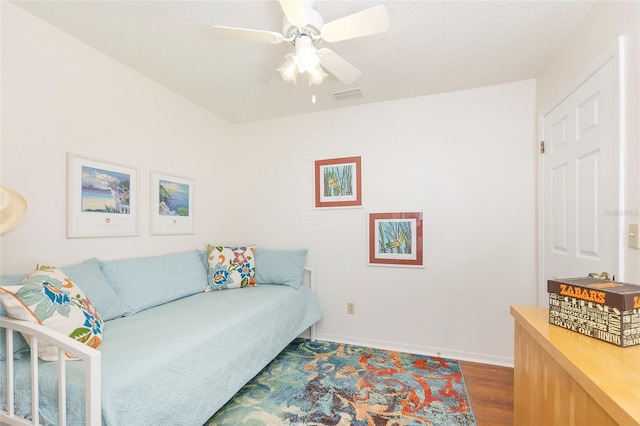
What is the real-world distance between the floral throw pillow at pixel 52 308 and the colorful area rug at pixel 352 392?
3.01ft

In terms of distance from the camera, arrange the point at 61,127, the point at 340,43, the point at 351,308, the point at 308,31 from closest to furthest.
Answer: the point at 308,31 < the point at 61,127 < the point at 340,43 < the point at 351,308

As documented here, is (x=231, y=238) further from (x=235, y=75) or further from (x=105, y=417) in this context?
(x=105, y=417)

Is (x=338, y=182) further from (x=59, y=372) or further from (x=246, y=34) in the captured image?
(x=59, y=372)

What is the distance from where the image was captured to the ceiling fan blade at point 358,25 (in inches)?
52.4

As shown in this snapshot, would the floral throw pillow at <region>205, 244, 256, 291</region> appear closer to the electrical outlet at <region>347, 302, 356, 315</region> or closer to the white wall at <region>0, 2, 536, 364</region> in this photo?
the white wall at <region>0, 2, 536, 364</region>

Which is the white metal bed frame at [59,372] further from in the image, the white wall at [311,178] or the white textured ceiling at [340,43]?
the white textured ceiling at [340,43]

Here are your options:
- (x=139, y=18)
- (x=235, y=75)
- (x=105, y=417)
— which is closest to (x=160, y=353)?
(x=105, y=417)

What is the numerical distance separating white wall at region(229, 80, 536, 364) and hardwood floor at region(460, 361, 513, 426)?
0.15 metres

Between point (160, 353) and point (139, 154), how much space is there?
1666 mm

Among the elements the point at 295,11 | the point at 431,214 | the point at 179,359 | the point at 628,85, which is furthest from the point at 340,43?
the point at 179,359

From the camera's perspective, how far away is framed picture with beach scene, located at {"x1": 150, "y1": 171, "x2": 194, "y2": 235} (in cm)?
251

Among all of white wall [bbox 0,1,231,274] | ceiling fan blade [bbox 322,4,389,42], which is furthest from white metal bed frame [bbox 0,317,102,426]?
ceiling fan blade [bbox 322,4,389,42]

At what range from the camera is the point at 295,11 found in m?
1.34

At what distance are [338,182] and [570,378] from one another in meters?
2.34
